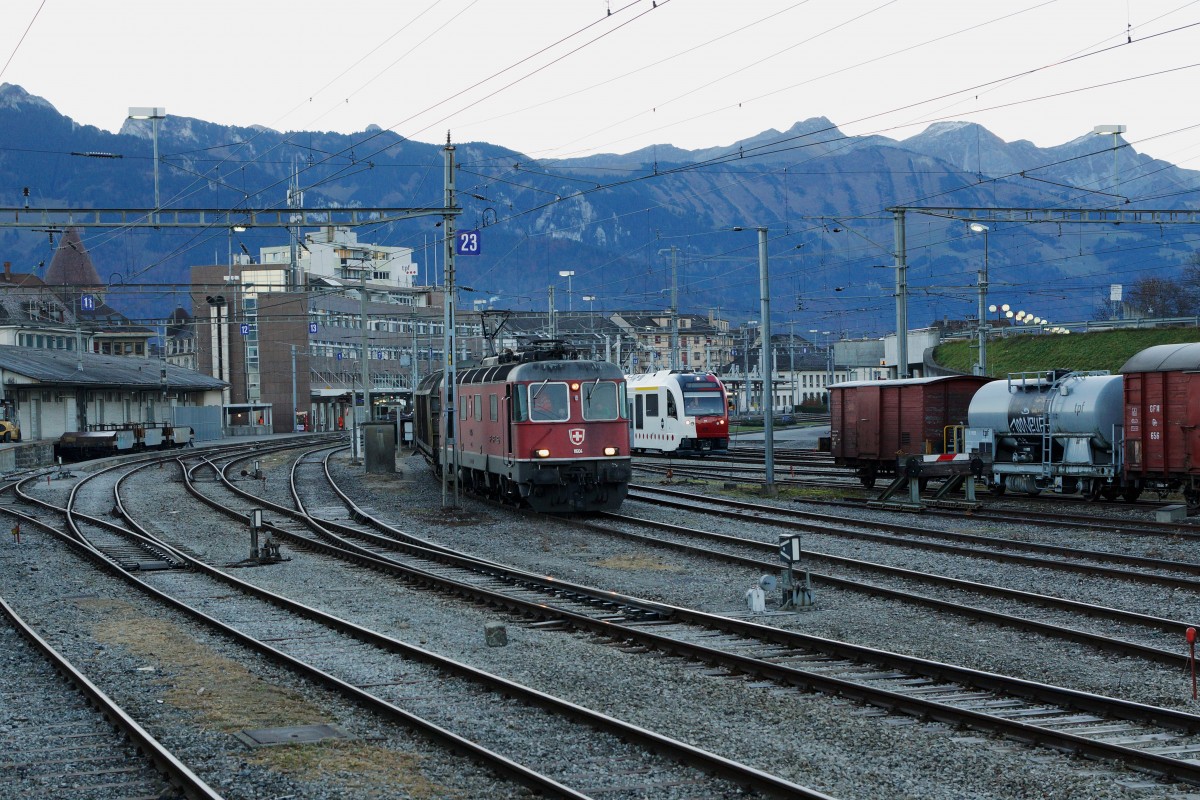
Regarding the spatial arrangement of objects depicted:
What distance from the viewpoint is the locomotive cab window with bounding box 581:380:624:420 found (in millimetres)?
28188

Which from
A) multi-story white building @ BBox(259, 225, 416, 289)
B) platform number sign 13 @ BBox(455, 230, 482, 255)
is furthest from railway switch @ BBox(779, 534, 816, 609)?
multi-story white building @ BBox(259, 225, 416, 289)

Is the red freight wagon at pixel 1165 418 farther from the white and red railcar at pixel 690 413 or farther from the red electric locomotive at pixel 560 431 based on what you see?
the white and red railcar at pixel 690 413

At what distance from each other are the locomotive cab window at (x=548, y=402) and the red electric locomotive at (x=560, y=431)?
2 centimetres

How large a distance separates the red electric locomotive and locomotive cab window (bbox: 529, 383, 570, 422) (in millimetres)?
22

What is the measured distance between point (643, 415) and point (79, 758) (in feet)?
150

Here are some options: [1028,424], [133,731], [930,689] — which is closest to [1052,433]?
[1028,424]

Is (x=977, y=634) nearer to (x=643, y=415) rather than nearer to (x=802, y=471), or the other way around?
(x=802, y=471)

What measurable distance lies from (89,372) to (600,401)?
54.1 meters

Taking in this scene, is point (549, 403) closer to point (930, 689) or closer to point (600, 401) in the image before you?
point (600, 401)

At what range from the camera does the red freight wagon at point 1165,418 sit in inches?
1003

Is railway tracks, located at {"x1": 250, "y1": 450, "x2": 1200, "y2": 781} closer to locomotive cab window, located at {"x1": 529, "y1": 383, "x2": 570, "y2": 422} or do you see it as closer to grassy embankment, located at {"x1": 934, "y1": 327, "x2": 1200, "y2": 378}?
locomotive cab window, located at {"x1": 529, "y1": 383, "x2": 570, "y2": 422}

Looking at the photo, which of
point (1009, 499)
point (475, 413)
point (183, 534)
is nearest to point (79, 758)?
point (183, 534)

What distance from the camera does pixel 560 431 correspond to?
27781 millimetres

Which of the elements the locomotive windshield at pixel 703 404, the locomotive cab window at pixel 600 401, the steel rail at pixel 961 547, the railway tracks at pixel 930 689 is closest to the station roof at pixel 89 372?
the locomotive windshield at pixel 703 404
